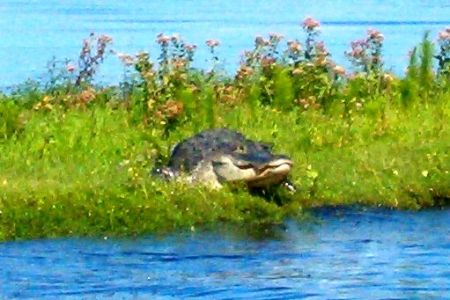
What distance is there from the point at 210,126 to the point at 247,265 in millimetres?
3899

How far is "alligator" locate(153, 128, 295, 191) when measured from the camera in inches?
455

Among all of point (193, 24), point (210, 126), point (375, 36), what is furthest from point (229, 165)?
point (193, 24)

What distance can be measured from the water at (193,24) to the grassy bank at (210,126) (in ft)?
17.0

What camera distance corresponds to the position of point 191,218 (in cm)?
1119

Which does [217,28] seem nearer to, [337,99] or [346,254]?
[337,99]

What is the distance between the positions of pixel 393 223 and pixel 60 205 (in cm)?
273

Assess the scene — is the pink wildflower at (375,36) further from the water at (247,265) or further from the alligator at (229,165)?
the water at (247,265)

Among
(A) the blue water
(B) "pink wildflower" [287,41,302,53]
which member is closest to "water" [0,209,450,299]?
(A) the blue water

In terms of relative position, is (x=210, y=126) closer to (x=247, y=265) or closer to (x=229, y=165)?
(x=229, y=165)

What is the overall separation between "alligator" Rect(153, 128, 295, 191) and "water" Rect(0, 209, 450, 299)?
431 millimetres

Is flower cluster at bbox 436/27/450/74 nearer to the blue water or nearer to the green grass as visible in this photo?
the green grass

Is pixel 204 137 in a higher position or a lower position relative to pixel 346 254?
higher

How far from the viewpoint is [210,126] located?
554 inches

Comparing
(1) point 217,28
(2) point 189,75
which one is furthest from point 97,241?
(1) point 217,28
